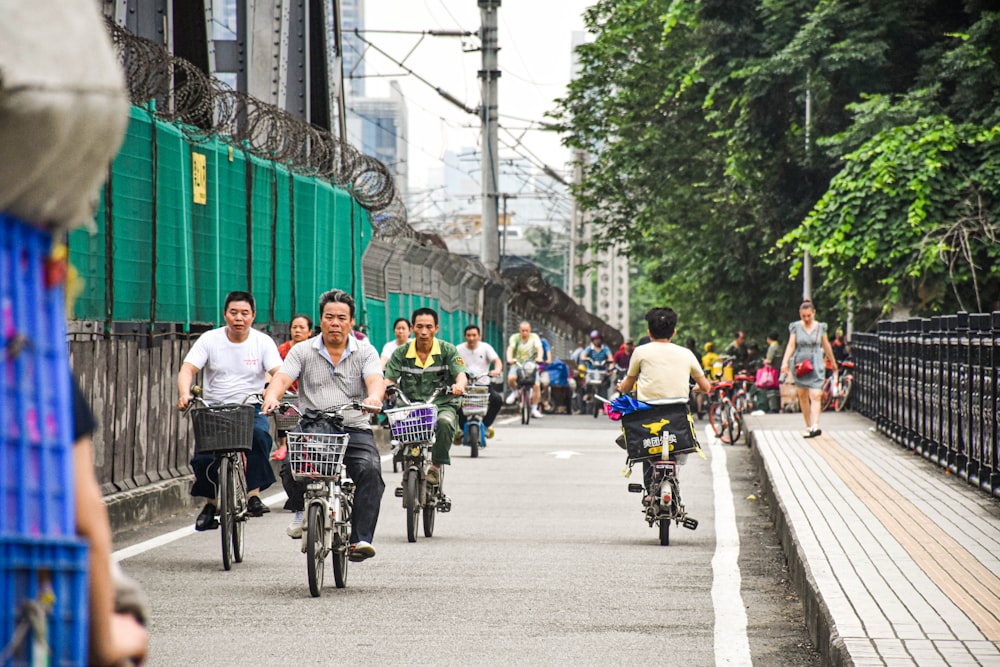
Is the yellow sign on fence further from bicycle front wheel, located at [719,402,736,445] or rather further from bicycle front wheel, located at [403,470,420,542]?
bicycle front wheel, located at [719,402,736,445]

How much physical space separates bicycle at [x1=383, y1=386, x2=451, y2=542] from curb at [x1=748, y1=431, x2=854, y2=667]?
2406 millimetres

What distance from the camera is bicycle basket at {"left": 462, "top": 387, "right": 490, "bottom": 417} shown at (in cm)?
1809

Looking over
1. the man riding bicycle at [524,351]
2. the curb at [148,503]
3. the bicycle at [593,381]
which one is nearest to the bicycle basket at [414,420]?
the curb at [148,503]

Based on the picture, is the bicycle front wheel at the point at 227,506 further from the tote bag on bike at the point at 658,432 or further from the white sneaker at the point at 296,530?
the tote bag on bike at the point at 658,432

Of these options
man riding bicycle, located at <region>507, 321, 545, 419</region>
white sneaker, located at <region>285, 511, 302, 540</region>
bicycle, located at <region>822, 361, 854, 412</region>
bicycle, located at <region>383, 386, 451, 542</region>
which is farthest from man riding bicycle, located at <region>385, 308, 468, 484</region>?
bicycle, located at <region>822, 361, 854, 412</region>

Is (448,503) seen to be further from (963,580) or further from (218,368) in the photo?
(963,580)

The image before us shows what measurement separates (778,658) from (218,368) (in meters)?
4.94

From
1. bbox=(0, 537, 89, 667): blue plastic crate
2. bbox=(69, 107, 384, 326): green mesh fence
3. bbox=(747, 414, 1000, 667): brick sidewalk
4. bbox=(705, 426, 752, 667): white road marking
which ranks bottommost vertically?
bbox=(705, 426, 752, 667): white road marking

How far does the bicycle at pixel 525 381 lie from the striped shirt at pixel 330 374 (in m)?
20.5

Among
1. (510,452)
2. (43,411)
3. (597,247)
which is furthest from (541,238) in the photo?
(43,411)

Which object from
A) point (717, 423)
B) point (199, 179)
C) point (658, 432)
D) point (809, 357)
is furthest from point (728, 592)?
point (717, 423)

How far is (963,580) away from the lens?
322 inches

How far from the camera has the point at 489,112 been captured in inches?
1422

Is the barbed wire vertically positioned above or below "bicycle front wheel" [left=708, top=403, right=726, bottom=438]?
above
